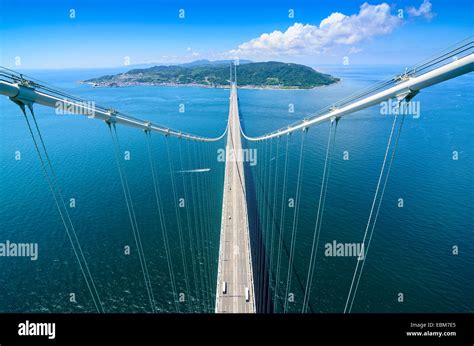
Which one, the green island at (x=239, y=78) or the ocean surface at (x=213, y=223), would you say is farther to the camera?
the green island at (x=239, y=78)

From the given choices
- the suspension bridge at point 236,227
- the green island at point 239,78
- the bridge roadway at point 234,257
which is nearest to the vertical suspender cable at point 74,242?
the suspension bridge at point 236,227

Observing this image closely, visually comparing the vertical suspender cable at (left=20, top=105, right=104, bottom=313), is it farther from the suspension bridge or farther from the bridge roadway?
the bridge roadway

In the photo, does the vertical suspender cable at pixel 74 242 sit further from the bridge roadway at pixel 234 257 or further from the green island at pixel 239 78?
the green island at pixel 239 78

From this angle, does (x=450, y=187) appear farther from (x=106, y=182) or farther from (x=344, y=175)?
(x=106, y=182)

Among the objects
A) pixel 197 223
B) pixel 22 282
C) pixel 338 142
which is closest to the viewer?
pixel 22 282

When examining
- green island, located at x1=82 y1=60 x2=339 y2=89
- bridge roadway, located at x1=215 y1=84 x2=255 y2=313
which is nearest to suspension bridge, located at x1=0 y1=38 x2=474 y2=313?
bridge roadway, located at x1=215 y1=84 x2=255 y2=313

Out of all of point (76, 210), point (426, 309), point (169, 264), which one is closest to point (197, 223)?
point (169, 264)
